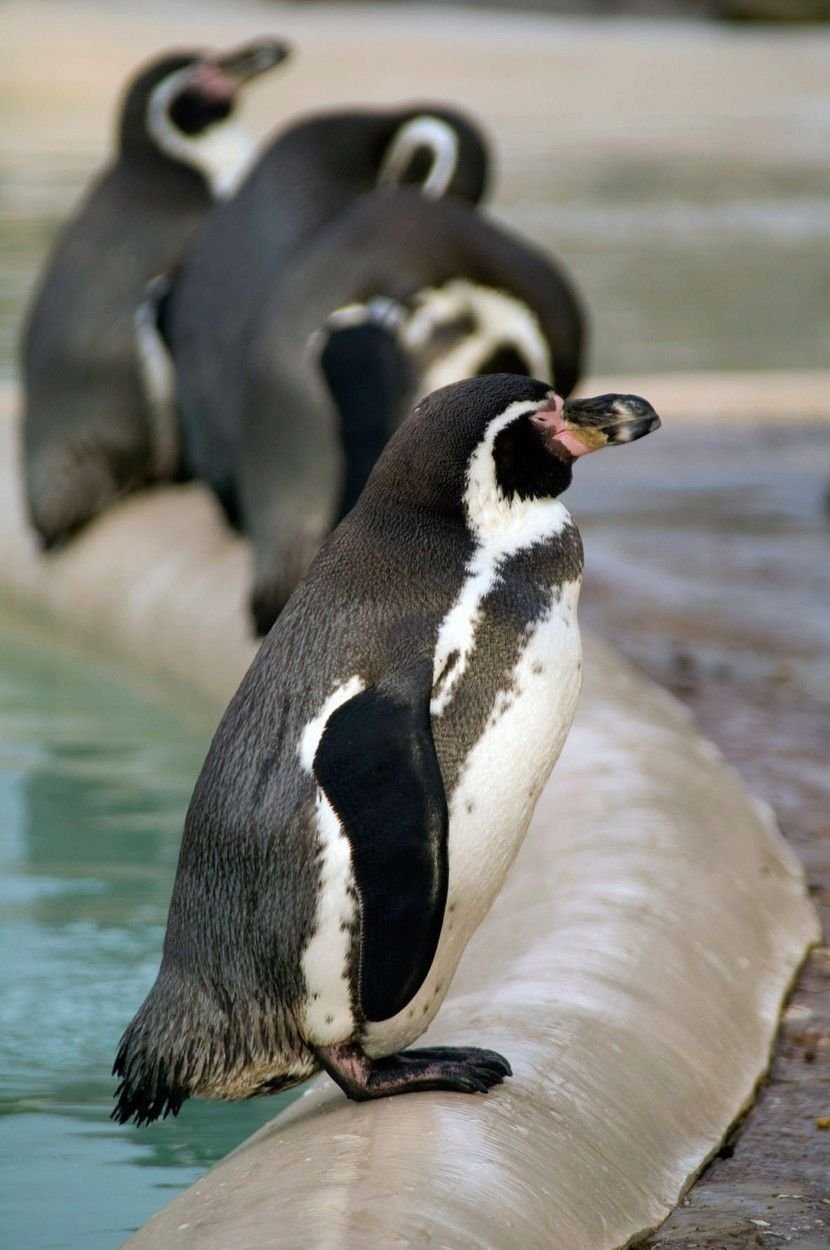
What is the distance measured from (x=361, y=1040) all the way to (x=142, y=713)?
2400mm

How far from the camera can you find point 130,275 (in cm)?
528

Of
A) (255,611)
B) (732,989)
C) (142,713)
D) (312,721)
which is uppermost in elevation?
(312,721)

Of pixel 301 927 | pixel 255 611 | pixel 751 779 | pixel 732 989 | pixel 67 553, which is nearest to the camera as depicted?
pixel 301 927

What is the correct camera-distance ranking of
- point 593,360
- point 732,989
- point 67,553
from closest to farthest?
point 732,989, point 67,553, point 593,360

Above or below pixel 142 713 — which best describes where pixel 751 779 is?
above

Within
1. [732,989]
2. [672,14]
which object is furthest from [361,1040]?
[672,14]

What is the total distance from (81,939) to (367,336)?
1.45 meters

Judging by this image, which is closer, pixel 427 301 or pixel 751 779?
pixel 751 779

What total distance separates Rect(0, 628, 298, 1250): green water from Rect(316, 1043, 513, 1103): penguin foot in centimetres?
36

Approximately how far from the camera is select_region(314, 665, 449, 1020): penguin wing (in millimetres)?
1890

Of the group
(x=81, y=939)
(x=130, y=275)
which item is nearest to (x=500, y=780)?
(x=81, y=939)

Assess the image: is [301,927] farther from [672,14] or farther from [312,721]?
[672,14]

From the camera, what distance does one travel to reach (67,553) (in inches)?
198

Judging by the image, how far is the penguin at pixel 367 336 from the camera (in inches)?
160
